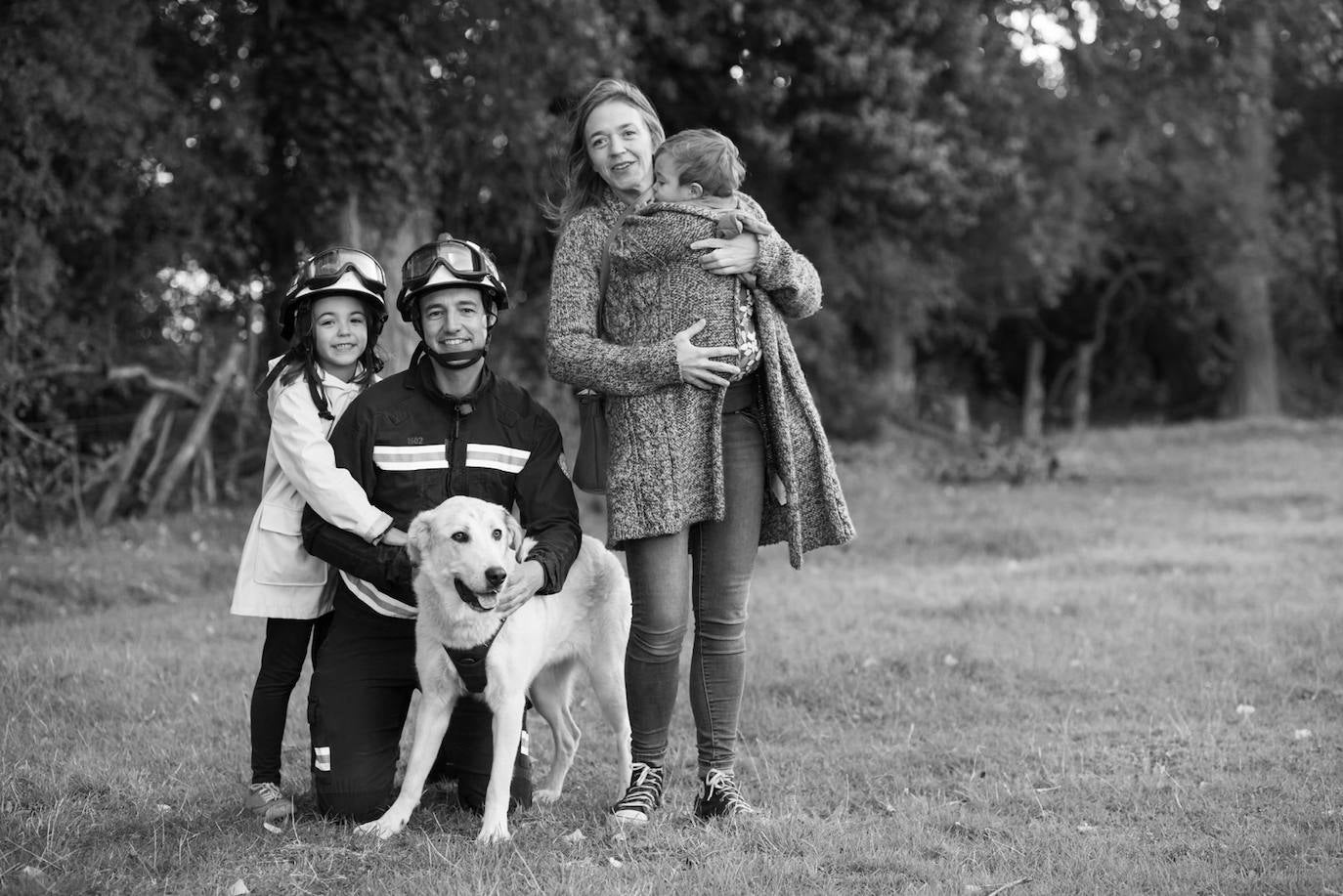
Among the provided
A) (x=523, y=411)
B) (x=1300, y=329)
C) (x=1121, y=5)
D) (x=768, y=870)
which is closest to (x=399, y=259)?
(x=523, y=411)

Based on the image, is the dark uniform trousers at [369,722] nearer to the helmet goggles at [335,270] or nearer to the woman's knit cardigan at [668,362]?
the woman's knit cardigan at [668,362]

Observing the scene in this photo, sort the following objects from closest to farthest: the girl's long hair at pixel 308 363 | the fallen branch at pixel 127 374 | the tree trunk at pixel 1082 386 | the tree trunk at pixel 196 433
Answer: the girl's long hair at pixel 308 363 → the fallen branch at pixel 127 374 → the tree trunk at pixel 196 433 → the tree trunk at pixel 1082 386

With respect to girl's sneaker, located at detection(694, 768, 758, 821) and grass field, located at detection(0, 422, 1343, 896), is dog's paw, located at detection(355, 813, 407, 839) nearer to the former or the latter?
grass field, located at detection(0, 422, 1343, 896)

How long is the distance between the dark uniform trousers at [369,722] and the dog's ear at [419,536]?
563 mm

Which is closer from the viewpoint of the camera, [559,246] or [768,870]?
[768,870]

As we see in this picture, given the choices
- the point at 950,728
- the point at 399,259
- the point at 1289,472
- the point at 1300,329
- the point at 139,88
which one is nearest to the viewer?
the point at 950,728

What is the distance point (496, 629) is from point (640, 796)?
80 cm

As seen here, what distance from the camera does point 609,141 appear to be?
4176 mm

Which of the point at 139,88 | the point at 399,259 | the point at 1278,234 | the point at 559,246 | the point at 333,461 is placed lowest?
the point at 333,461

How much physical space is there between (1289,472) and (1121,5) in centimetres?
604

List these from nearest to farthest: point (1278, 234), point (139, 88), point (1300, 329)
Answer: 1. point (139, 88)
2. point (1278, 234)
3. point (1300, 329)

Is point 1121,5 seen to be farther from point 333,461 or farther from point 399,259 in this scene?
point 333,461

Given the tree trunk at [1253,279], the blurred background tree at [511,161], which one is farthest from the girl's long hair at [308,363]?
the tree trunk at [1253,279]

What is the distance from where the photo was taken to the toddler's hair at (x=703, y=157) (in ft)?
13.5
